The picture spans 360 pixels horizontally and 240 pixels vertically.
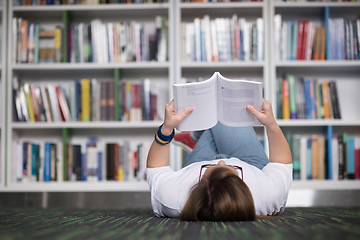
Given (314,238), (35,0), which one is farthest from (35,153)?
(314,238)

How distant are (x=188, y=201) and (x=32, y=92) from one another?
190cm

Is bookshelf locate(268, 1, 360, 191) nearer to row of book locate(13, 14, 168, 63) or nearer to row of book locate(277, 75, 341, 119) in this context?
row of book locate(277, 75, 341, 119)

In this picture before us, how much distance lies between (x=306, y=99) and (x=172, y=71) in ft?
2.96

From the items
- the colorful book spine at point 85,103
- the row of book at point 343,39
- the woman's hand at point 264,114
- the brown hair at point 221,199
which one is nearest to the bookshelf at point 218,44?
the row of book at point 343,39

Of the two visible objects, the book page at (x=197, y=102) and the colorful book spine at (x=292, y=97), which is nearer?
the book page at (x=197, y=102)

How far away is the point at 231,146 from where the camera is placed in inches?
66.1

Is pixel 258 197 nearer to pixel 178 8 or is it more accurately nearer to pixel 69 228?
pixel 69 228

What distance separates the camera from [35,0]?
2.75m

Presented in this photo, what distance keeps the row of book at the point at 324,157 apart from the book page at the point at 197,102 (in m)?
1.35

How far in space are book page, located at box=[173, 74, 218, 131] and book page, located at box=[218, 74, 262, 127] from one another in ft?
0.11

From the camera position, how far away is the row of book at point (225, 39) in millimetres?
2627

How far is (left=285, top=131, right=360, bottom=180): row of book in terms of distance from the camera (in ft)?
8.54

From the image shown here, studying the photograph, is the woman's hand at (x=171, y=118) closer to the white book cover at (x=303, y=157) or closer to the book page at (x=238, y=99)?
the book page at (x=238, y=99)

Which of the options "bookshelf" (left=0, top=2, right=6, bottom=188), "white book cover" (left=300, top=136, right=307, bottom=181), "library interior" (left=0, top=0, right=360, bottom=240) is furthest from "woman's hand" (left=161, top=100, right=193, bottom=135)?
"bookshelf" (left=0, top=2, right=6, bottom=188)
